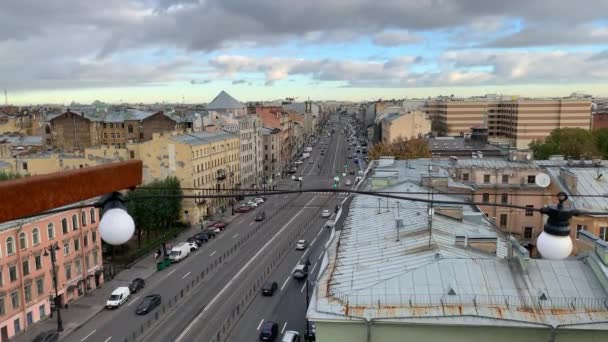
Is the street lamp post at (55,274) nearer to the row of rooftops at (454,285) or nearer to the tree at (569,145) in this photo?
the row of rooftops at (454,285)

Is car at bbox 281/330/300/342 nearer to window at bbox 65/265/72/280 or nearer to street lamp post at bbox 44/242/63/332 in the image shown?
street lamp post at bbox 44/242/63/332

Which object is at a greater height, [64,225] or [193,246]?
[64,225]

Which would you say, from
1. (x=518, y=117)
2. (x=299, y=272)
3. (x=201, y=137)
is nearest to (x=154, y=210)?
(x=299, y=272)

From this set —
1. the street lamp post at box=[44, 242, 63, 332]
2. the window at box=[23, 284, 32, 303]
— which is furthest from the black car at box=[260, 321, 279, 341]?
the window at box=[23, 284, 32, 303]

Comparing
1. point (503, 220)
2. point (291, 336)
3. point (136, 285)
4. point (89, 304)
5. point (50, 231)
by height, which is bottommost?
point (89, 304)

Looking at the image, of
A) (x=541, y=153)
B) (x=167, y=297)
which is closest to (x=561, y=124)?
(x=541, y=153)

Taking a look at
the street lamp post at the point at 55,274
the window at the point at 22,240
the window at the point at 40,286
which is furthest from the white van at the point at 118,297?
the window at the point at 22,240

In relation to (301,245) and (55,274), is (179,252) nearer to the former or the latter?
(301,245)
